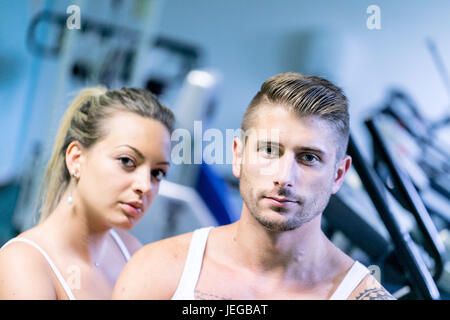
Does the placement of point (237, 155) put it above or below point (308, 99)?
below

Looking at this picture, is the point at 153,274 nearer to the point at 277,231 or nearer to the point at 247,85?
the point at 277,231

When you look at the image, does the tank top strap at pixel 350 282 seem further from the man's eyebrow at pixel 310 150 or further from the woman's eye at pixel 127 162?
the woman's eye at pixel 127 162

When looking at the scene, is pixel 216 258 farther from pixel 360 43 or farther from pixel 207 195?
pixel 360 43

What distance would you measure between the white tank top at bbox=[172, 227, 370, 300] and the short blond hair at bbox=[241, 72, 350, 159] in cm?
19

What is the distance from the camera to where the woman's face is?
84cm

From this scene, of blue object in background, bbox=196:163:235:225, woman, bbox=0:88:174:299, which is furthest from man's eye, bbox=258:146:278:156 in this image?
blue object in background, bbox=196:163:235:225

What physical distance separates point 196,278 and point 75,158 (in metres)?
0.36

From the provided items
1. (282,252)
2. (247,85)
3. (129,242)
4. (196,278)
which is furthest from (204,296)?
(247,85)

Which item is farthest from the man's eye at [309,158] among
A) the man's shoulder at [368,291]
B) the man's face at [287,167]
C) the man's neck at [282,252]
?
the man's shoulder at [368,291]

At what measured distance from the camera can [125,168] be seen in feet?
2.78

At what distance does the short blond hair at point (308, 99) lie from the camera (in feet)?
2.33

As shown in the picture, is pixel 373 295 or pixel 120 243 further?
pixel 120 243

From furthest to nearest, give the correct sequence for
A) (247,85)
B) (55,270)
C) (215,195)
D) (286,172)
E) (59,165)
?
(247,85) → (215,195) → (59,165) → (55,270) → (286,172)

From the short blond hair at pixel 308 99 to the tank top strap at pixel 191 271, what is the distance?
0.21 meters
